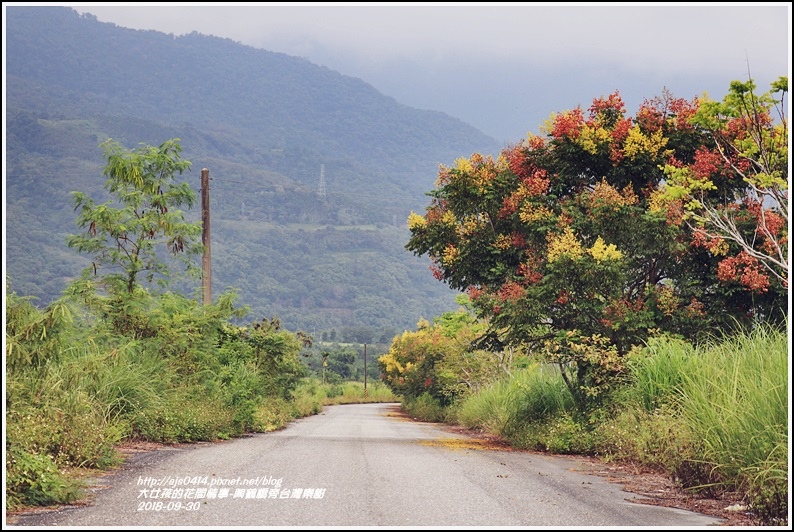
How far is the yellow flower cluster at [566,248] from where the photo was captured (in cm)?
1698

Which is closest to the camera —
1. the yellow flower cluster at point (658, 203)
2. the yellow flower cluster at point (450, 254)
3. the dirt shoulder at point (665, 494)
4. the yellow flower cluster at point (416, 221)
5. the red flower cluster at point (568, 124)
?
the dirt shoulder at point (665, 494)

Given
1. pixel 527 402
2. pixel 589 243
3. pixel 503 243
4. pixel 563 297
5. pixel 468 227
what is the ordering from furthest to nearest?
pixel 468 227 → pixel 527 402 → pixel 503 243 → pixel 589 243 → pixel 563 297

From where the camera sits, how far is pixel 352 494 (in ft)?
33.0

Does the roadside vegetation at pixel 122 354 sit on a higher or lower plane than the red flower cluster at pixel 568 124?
lower

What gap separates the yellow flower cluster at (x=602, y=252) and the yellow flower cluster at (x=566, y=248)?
0.88ft

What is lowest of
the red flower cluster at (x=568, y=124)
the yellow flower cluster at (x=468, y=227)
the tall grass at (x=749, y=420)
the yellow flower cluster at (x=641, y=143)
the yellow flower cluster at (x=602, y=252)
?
the tall grass at (x=749, y=420)

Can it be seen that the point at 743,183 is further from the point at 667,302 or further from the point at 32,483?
the point at 32,483

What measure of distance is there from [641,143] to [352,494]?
445 inches

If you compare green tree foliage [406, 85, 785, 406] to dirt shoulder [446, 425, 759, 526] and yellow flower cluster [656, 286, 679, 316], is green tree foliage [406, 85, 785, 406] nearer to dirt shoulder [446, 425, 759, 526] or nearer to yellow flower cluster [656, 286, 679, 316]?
yellow flower cluster [656, 286, 679, 316]

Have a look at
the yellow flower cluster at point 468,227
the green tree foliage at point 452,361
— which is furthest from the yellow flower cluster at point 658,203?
the green tree foliage at point 452,361

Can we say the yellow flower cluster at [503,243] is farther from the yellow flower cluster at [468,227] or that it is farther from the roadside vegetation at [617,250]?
the yellow flower cluster at [468,227]

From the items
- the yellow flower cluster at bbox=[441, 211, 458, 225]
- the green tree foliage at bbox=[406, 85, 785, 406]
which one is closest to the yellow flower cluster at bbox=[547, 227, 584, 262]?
the green tree foliage at bbox=[406, 85, 785, 406]

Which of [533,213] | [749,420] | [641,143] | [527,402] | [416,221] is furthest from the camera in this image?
[416,221]

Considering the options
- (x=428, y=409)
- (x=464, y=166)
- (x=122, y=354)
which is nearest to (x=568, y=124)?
(x=464, y=166)
